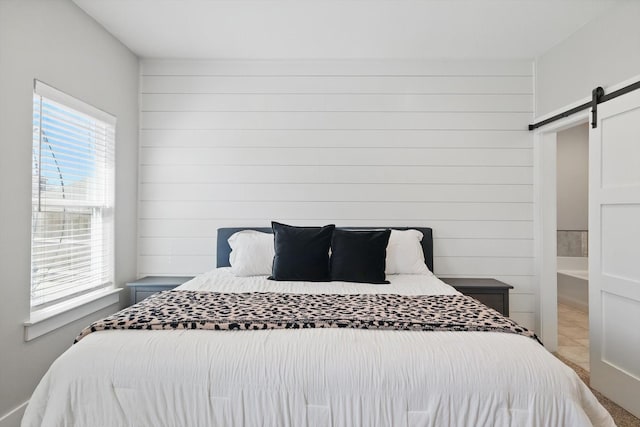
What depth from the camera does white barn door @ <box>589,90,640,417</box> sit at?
2305mm

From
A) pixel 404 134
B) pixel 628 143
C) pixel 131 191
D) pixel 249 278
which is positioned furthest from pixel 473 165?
pixel 131 191

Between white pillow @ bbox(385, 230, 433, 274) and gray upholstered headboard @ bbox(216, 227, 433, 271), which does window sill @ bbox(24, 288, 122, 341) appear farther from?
white pillow @ bbox(385, 230, 433, 274)

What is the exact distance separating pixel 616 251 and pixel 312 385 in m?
2.25

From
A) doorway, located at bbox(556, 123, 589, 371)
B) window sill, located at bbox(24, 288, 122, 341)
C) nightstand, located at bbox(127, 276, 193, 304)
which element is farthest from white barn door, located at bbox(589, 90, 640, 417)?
window sill, located at bbox(24, 288, 122, 341)

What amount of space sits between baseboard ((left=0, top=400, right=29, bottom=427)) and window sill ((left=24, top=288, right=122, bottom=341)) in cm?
39

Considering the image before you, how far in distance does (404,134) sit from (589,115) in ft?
4.56

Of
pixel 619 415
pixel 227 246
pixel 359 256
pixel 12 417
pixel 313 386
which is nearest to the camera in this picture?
pixel 313 386

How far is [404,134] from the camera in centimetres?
346

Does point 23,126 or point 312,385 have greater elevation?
point 23,126

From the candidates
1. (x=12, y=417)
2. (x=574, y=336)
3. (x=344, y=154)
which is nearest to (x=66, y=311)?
(x=12, y=417)

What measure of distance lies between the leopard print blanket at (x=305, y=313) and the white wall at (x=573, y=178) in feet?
13.1

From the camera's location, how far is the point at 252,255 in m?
2.99

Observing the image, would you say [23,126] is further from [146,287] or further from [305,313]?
[305,313]

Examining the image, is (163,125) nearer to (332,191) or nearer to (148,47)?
(148,47)
